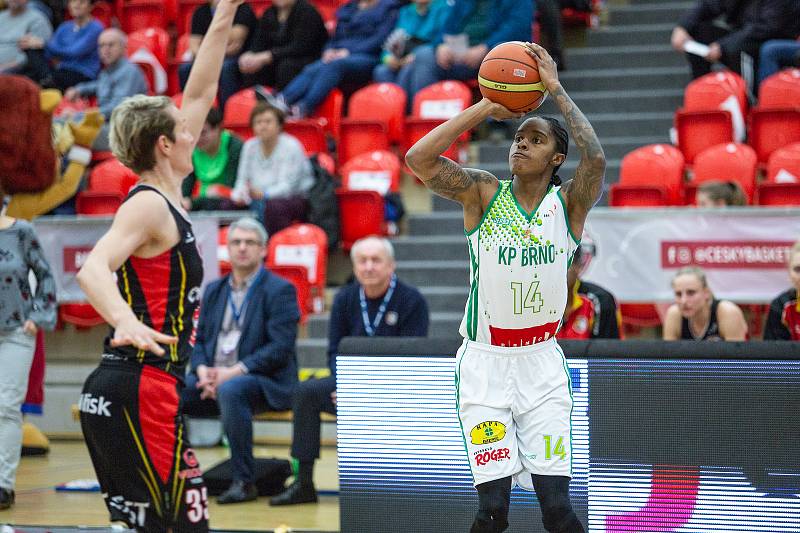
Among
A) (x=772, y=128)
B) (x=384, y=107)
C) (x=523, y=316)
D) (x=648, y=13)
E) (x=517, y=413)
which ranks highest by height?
(x=648, y=13)

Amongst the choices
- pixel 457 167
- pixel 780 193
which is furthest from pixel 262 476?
pixel 780 193

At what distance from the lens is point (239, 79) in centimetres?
1245

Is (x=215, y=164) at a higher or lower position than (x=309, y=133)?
lower

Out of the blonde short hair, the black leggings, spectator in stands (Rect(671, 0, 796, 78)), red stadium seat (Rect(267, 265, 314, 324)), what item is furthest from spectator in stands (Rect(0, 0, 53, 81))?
the black leggings

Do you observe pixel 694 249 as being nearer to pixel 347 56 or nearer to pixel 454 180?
pixel 454 180

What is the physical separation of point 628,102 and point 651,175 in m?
2.13

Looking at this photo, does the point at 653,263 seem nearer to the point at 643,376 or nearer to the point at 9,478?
the point at 643,376

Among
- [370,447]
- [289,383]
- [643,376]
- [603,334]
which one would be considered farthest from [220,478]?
[643,376]

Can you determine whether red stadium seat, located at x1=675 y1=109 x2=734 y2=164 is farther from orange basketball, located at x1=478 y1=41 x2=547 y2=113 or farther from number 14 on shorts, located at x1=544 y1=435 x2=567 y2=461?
number 14 on shorts, located at x1=544 y1=435 x2=567 y2=461

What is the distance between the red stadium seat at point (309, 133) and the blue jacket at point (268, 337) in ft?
10.9

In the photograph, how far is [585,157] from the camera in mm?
4473

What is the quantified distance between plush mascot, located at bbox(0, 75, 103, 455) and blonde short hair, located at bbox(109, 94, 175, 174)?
432 centimetres

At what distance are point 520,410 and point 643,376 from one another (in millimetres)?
1179

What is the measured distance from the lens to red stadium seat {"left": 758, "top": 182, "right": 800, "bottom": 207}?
8.53 metres
